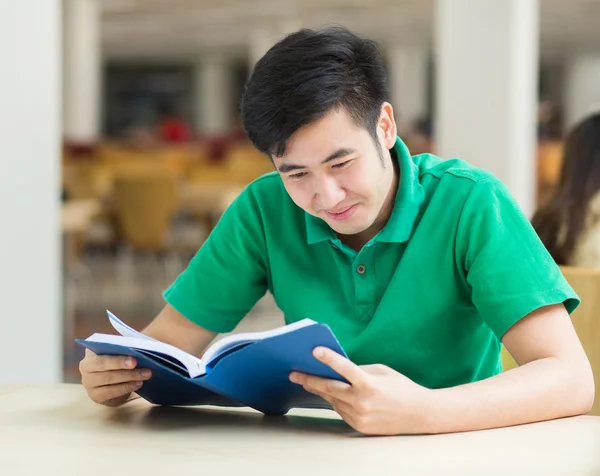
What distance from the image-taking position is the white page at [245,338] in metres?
1.14

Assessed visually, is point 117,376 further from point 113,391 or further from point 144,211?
point 144,211

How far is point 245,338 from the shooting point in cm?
121

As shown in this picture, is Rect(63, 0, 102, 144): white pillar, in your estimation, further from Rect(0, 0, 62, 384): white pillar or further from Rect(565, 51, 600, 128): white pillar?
Rect(565, 51, 600, 128): white pillar

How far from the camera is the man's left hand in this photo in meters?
1.20

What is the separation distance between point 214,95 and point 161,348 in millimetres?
25377

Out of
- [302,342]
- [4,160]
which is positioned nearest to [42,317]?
[4,160]

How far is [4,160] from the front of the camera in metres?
2.38

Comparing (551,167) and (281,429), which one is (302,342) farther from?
(551,167)

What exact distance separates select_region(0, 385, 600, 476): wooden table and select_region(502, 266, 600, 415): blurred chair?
1.09 feet

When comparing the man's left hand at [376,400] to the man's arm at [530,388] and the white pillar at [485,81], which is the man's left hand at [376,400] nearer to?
the man's arm at [530,388]

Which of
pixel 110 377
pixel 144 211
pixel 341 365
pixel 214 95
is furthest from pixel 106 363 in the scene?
pixel 214 95

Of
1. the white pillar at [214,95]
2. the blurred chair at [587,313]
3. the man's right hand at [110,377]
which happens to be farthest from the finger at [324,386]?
the white pillar at [214,95]

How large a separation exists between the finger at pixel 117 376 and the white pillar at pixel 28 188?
3.54ft

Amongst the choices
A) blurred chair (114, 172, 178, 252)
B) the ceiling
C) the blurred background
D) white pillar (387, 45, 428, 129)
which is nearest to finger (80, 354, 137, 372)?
the blurred background
